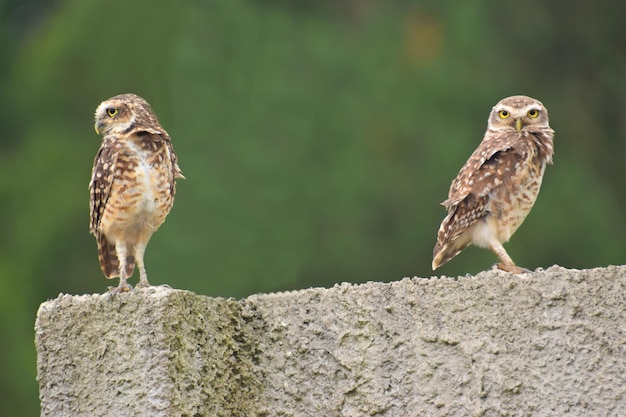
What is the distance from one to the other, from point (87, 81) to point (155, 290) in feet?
32.4

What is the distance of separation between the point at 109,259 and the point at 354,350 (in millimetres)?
1231

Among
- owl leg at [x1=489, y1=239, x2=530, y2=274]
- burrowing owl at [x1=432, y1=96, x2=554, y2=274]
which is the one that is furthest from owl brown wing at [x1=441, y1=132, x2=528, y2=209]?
owl leg at [x1=489, y1=239, x2=530, y2=274]

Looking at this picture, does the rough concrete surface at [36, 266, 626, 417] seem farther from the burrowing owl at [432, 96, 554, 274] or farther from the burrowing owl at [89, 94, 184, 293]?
the burrowing owl at [432, 96, 554, 274]

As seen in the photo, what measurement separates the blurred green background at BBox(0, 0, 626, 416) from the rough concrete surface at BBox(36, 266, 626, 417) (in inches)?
220

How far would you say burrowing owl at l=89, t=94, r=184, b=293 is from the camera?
153 inches

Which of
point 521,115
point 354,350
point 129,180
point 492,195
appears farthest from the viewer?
point 521,115

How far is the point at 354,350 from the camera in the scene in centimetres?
321

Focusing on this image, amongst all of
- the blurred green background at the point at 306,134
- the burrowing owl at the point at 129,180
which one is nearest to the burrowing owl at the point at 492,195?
the burrowing owl at the point at 129,180

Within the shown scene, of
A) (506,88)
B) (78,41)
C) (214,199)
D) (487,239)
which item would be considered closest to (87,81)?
(78,41)

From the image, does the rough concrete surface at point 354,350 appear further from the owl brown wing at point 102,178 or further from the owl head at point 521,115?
the owl head at point 521,115

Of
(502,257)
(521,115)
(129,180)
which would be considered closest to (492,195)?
(502,257)

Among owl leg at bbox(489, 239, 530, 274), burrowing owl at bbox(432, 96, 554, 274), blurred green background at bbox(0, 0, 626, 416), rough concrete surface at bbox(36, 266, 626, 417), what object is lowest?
rough concrete surface at bbox(36, 266, 626, 417)

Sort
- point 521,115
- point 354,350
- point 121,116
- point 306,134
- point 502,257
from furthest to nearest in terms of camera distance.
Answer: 1. point 306,134
2. point 521,115
3. point 502,257
4. point 121,116
5. point 354,350

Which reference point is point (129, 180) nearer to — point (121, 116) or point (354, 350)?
point (121, 116)
